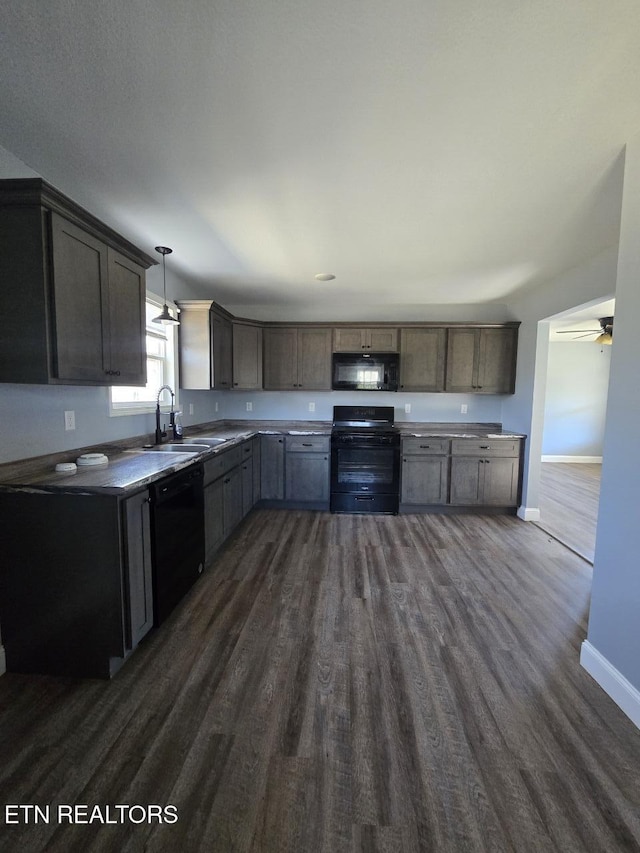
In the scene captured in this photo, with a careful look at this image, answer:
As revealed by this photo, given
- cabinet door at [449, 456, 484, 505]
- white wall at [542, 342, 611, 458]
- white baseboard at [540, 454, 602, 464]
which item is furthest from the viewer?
white baseboard at [540, 454, 602, 464]

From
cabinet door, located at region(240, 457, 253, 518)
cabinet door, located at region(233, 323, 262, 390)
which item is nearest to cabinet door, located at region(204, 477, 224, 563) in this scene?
cabinet door, located at region(240, 457, 253, 518)

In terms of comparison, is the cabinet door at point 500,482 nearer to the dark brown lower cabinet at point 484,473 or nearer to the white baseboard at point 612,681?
the dark brown lower cabinet at point 484,473

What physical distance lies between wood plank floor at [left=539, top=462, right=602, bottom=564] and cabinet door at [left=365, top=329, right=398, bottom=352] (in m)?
2.68

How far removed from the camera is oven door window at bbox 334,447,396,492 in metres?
3.94

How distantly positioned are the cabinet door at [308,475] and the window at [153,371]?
155cm

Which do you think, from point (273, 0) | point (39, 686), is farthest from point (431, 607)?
point (273, 0)

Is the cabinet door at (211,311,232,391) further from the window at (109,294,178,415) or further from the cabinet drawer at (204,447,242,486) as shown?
the cabinet drawer at (204,447,242,486)

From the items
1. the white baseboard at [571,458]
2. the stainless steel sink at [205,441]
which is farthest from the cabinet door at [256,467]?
the white baseboard at [571,458]

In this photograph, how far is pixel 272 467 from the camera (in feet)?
13.3

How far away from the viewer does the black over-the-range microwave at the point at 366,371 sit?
417 cm

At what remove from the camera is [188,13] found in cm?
105

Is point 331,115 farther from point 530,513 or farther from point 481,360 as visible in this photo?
point 530,513

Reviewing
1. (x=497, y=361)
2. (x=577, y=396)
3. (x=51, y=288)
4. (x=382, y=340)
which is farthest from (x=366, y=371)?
(x=577, y=396)

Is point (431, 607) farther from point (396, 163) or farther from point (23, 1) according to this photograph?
point (23, 1)
